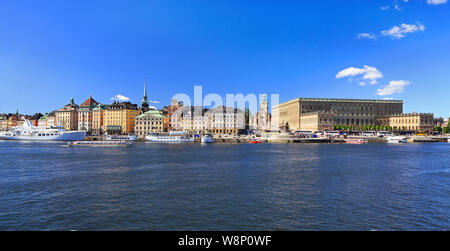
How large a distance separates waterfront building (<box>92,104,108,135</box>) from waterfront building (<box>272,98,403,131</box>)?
112021 mm

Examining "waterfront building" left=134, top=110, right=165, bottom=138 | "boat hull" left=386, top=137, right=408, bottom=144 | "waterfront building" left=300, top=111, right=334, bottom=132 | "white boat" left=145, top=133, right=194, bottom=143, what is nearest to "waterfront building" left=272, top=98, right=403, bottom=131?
"waterfront building" left=300, top=111, right=334, bottom=132

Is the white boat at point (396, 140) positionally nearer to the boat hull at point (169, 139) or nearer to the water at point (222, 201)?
the boat hull at point (169, 139)

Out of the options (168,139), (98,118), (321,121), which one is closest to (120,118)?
(98,118)

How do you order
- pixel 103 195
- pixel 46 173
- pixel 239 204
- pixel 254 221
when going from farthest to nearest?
pixel 46 173, pixel 103 195, pixel 239 204, pixel 254 221

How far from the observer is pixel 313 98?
584ft

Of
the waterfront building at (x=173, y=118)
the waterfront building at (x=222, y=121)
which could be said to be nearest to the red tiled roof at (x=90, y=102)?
the waterfront building at (x=173, y=118)

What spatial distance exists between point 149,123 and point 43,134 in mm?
43607

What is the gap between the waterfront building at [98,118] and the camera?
155188 mm

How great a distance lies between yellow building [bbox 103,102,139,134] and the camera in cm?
14700

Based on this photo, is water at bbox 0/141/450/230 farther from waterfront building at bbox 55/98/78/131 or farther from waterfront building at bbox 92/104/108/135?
waterfront building at bbox 55/98/78/131

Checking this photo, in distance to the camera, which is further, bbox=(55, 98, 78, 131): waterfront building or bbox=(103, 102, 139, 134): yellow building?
bbox=(55, 98, 78, 131): waterfront building
